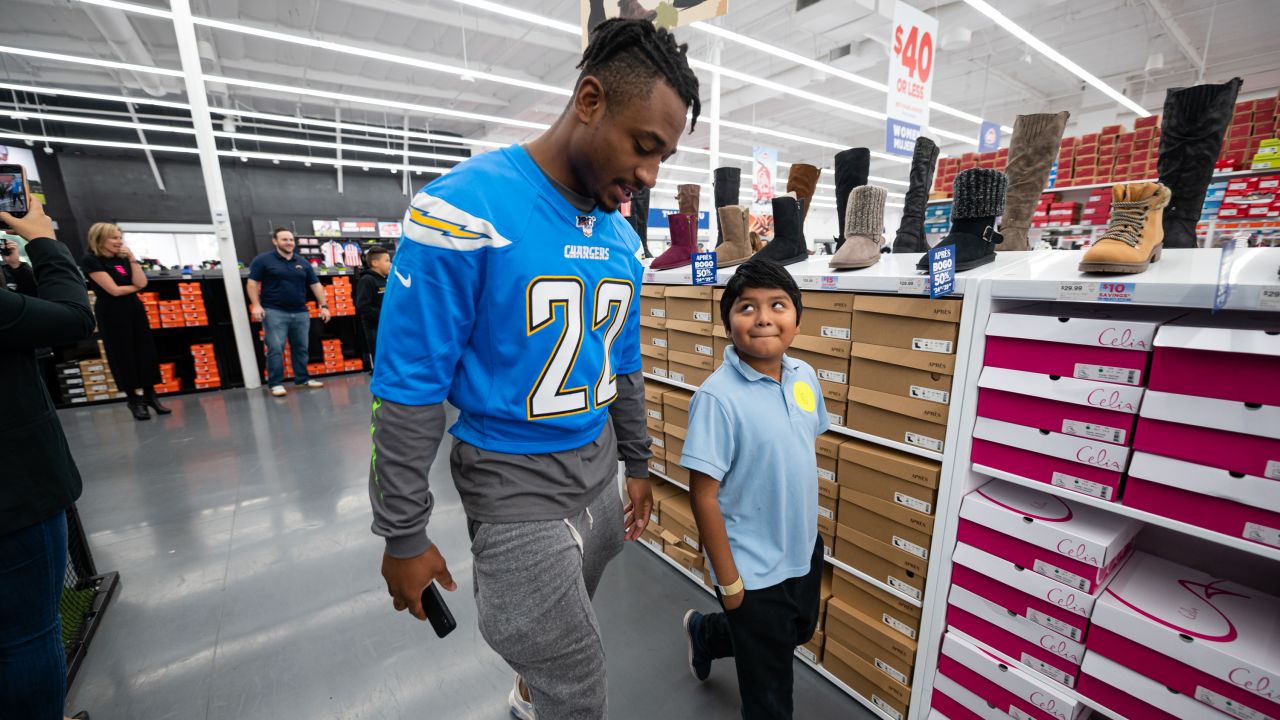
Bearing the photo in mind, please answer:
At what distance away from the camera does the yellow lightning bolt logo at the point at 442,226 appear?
79 cm

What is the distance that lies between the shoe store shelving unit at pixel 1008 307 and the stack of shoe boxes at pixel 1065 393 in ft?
0.12

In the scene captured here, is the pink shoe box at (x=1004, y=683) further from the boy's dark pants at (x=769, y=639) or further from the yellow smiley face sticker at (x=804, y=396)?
the yellow smiley face sticker at (x=804, y=396)

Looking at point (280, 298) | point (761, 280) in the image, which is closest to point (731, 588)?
point (761, 280)

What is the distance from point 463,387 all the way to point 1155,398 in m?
1.44

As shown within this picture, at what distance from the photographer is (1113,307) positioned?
1321 millimetres

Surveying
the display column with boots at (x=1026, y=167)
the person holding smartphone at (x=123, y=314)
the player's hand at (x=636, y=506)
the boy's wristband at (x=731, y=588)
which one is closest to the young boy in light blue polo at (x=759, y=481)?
the boy's wristband at (x=731, y=588)

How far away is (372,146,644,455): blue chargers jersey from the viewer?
79cm

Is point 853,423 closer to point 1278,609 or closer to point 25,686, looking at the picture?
point 1278,609

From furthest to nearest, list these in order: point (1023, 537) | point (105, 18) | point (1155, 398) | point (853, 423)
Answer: point (105, 18)
point (853, 423)
point (1023, 537)
point (1155, 398)

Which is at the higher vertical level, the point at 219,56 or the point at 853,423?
the point at 219,56

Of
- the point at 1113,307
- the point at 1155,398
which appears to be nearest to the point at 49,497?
the point at 1155,398

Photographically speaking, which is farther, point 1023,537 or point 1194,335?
point 1023,537

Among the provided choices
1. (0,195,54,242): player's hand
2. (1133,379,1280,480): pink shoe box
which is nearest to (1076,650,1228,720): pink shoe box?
(1133,379,1280,480): pink shoe box

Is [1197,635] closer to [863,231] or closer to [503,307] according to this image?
[863,231]
